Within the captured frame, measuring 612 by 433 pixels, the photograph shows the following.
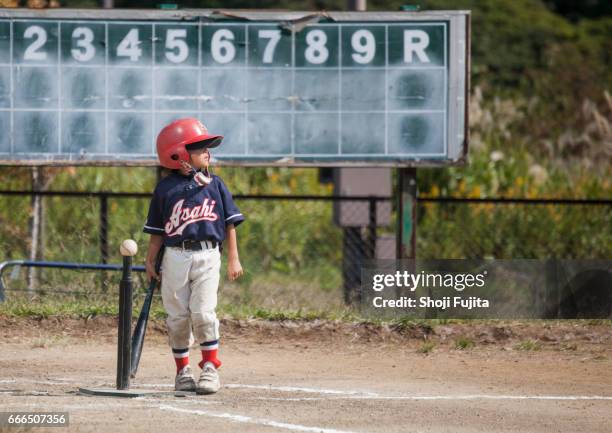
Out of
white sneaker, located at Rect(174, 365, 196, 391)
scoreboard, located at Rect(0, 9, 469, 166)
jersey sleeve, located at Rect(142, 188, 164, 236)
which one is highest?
scoreboard, located at Rect(0, 9, 469, 166)

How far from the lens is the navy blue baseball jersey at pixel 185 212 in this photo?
25.4 ft

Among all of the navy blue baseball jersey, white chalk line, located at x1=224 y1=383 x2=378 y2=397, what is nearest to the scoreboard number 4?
the navy blue baseball jersey

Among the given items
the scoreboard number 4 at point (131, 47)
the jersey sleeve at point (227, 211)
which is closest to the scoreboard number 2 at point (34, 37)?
the scoreboard number 4 at point (131, 47)

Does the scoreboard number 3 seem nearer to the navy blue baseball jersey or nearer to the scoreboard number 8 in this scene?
the scoreboard number 8

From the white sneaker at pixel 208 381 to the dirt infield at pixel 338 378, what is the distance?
0.08 m

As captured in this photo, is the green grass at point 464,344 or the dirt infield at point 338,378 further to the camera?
the green grass at point 464,344

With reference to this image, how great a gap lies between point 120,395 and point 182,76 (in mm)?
4888

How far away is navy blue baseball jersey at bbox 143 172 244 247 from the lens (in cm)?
775

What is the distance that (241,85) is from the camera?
1183cm

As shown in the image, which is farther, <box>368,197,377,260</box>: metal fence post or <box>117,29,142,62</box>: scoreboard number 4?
<box>368,197,377,260</box>: metal fence post

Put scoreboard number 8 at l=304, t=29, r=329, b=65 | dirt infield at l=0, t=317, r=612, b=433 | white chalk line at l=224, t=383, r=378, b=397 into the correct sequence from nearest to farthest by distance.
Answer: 1. dirt infield at l=0, t=317, r=612, b=433
2. white chalk line at l=224, t=383, r=378, b=397
3. scoreboard number 8 at l=304, t=29, r=329, b=65

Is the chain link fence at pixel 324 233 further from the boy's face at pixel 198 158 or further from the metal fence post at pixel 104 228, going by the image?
the boy's face at pixel 198 158

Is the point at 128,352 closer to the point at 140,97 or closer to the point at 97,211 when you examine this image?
the point at 140,97
